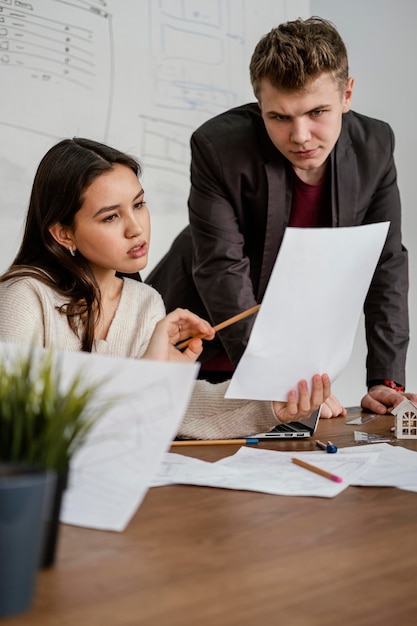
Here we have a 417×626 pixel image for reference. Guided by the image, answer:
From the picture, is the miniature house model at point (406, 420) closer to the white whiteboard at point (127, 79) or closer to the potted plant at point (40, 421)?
the potted plant at point (40, 421)

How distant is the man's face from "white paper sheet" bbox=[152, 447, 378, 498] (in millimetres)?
784

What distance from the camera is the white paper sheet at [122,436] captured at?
2.75 feet

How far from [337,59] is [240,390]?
915 mm

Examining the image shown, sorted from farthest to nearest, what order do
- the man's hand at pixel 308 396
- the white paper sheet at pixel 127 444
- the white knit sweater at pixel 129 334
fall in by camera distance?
the white knit sweater at pixel 129 334 < the man's hand at pixel 308 396 < the white paper sheet at pixel 127 444

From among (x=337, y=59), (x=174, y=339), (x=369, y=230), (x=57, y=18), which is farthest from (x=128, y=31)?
(x=369, y=230)

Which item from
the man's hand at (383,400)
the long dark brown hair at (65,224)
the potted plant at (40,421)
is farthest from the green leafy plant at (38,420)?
the man's hand at (383,400)

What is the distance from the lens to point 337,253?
1.24 metres

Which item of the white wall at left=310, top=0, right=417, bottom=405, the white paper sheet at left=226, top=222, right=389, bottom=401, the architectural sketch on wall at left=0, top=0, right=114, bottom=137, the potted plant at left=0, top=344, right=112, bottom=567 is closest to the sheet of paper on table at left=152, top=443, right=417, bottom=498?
the white paper sheet at left=226, top=222, right=389, bottom=401

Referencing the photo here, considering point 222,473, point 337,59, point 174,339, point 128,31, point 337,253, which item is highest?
point 128,31

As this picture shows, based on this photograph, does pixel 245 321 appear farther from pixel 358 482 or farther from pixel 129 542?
pixel 129 542

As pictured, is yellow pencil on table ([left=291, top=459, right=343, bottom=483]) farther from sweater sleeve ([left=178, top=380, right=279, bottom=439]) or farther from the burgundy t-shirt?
the burgundy t-shirt

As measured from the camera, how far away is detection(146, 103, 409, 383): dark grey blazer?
2.03m

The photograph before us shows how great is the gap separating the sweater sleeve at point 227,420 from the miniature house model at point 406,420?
21cm

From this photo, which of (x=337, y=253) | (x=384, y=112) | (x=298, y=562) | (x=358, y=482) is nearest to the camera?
(x=298, y=562)
